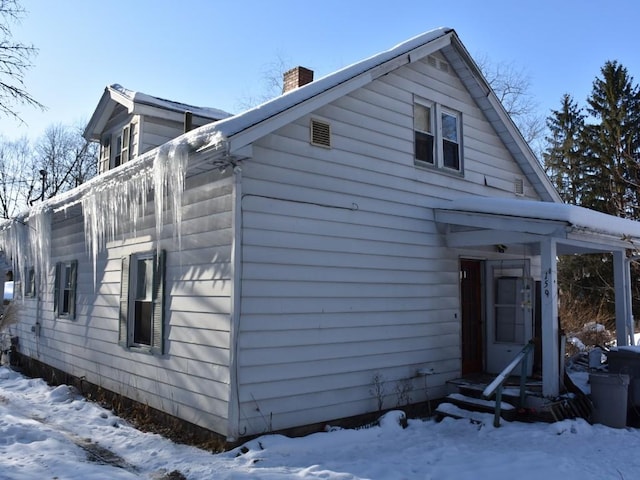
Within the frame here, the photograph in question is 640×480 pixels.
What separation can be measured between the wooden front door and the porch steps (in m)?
1.35

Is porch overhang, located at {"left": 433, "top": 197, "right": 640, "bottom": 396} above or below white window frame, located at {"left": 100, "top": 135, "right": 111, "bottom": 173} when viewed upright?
below

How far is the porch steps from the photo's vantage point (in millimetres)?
7305

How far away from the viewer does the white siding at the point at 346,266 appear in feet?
20.6

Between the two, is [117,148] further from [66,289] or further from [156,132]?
[66,289]

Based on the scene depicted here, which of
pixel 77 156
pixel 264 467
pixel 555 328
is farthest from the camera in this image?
pixel 77 156

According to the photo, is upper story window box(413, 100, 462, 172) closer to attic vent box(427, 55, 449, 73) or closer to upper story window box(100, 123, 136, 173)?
attic vent box(427, 55, 449, 73)

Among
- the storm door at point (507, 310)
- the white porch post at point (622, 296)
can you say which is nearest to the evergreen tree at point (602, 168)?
the white porch post at point (622, 296)

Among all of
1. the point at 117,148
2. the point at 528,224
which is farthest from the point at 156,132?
the point at 528,224

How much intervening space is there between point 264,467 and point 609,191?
25.8m

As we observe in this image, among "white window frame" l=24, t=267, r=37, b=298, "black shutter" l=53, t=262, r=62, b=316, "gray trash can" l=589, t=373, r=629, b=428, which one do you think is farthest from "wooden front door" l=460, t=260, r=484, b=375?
"white window frame" l=24, t=267, r=37, b=298

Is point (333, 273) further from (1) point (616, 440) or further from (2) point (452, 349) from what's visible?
(1) point (616, 440)

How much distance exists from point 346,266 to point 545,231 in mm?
2720

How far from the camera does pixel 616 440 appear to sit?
21.8ft

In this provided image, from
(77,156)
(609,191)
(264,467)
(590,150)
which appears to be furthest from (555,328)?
(77,156)
